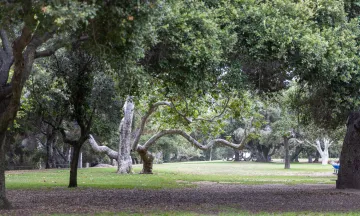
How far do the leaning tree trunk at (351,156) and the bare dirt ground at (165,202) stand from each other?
105cm

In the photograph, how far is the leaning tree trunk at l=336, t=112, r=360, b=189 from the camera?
1914 cm

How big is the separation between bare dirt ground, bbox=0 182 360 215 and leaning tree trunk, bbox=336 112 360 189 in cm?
105

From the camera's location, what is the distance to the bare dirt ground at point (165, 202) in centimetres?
1302

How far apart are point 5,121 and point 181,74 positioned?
4.48 m

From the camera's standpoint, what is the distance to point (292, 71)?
596 inches

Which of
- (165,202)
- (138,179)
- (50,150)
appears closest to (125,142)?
(138,179)

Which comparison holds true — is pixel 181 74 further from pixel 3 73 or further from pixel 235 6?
pixel 3 73

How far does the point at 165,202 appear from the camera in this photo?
15070 millimetres

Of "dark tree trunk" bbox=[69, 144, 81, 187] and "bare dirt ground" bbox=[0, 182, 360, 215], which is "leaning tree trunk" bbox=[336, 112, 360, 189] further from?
"dark tree trunk" bbox=[69, 144, 81, 187]

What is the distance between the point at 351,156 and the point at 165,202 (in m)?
8.19

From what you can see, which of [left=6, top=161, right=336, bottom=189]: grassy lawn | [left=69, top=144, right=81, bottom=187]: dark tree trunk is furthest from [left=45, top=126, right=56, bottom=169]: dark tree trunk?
[left=69, top=144, right=81, bottom=187]: dark tree trunk

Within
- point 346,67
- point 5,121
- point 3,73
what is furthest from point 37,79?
point 346,67

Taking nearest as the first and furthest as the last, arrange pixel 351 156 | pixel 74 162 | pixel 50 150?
pixel 351 156 → pixel 74 162 → pixel 50 150

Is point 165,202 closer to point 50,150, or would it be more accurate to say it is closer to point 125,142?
point 125,142
